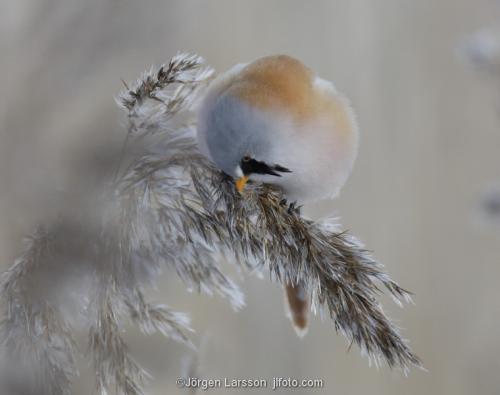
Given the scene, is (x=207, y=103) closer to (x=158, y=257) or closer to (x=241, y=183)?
(x=241, y=183)

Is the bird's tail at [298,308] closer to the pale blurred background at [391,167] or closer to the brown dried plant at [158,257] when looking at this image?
the brown dried plant at [158,257]

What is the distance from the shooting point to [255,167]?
1281 millimetres

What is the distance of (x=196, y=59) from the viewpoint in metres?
1.11

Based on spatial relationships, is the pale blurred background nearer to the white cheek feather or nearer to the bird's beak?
the white cheek feather

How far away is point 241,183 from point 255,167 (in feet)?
0.25

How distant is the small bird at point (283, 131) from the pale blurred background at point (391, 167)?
648 mm

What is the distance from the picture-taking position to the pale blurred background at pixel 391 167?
2609 millimetres

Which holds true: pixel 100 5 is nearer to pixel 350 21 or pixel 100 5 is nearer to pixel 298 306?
pixel 298 306

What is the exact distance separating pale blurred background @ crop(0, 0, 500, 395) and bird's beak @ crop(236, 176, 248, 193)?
82 centimetres

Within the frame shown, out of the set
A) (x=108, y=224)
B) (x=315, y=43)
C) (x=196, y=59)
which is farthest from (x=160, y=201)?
(x=315, y=43)

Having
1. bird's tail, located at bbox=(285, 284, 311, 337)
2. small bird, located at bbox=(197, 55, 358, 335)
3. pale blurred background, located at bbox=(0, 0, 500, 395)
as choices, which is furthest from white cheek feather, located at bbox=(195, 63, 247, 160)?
pale blurred background, located at bbox=(0, 0, 500, 395)

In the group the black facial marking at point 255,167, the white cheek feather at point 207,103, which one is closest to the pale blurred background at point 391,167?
the white cheek feather at point 207,103

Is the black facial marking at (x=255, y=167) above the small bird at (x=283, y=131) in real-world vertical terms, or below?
below

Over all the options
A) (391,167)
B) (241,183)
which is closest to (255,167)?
(241,183)
